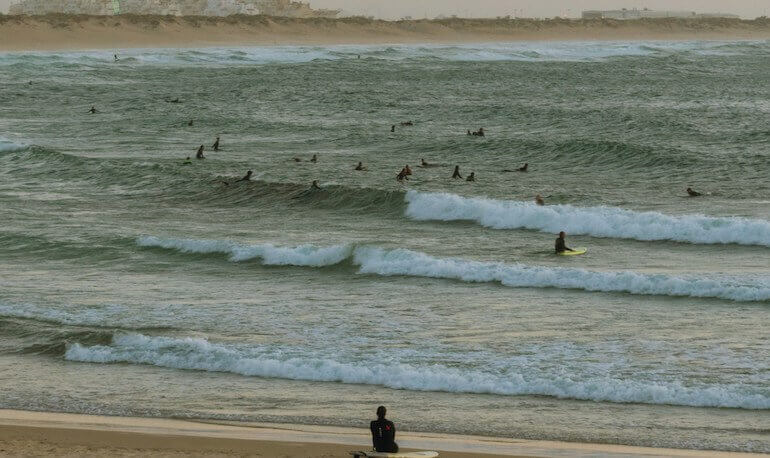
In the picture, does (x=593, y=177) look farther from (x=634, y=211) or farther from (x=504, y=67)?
(x=504, y=67)

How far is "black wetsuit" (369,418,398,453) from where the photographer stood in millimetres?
11430

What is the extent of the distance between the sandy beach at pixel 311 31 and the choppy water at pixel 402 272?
76616 millimetres

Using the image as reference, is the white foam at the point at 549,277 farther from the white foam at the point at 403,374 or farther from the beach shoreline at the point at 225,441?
the beach shoreline at the point at 225,441

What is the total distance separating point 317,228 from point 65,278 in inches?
289

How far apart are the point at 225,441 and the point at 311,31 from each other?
14092 centimetres

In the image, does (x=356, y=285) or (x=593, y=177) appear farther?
(x=593, y=177)

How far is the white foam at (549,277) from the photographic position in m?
19.6

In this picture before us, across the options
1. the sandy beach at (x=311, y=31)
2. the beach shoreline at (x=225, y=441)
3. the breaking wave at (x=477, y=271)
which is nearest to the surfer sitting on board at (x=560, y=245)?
the breaking wave at (x=477, y=271)

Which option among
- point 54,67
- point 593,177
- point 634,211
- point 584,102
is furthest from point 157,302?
point 54,67

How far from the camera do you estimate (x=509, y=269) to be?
21531 millimetres

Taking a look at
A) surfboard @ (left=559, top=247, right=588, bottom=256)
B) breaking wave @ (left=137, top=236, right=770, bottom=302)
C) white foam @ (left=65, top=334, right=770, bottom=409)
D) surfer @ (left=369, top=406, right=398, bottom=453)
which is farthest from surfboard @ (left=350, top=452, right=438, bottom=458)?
surfboard @ (left=559, top=247, right=588, bottom=256)

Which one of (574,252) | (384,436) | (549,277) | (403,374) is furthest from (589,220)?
(384,436)

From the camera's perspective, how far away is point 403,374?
1491cm

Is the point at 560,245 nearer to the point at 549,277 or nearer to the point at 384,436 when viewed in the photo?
the point at 549,277
